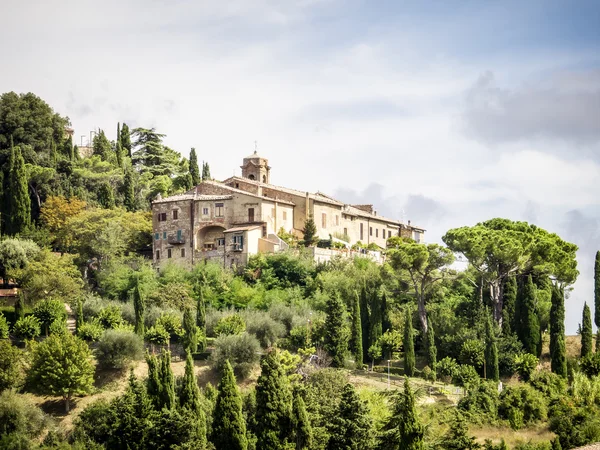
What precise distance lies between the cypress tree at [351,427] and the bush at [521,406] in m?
8.83

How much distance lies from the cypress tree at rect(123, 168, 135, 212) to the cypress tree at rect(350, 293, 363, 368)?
977 inches

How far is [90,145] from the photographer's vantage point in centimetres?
9644

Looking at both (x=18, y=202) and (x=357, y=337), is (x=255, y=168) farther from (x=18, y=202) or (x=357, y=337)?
(x=357, y=337)

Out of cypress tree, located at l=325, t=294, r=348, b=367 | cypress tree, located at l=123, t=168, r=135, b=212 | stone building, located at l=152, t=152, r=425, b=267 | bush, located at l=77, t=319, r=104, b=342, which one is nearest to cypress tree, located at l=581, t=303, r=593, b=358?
cypress tree, located at l=325, t=294, r=348, b=367

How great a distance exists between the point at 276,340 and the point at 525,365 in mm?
12472

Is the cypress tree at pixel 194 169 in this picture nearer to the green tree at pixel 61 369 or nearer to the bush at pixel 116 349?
the bush at pixel 116 349

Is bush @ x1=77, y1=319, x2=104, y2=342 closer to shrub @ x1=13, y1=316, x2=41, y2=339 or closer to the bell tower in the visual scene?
shrub @ x1=13, y1=316, x2=41, y2=339

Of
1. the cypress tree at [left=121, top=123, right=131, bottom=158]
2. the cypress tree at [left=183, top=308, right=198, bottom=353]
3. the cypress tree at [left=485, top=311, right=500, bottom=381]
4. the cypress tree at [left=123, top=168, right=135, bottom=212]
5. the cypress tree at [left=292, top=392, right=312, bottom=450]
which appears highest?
the cypress tree at [left=121, top=123, right=131, bottom=158]

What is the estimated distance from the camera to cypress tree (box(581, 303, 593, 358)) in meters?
57.4

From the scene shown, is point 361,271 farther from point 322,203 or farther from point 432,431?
point 432,431

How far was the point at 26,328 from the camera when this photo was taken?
57.0 meters

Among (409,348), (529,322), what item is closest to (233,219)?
(409,348)

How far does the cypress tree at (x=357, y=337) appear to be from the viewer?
184 ft

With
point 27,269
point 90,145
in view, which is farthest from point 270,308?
point 90,145
